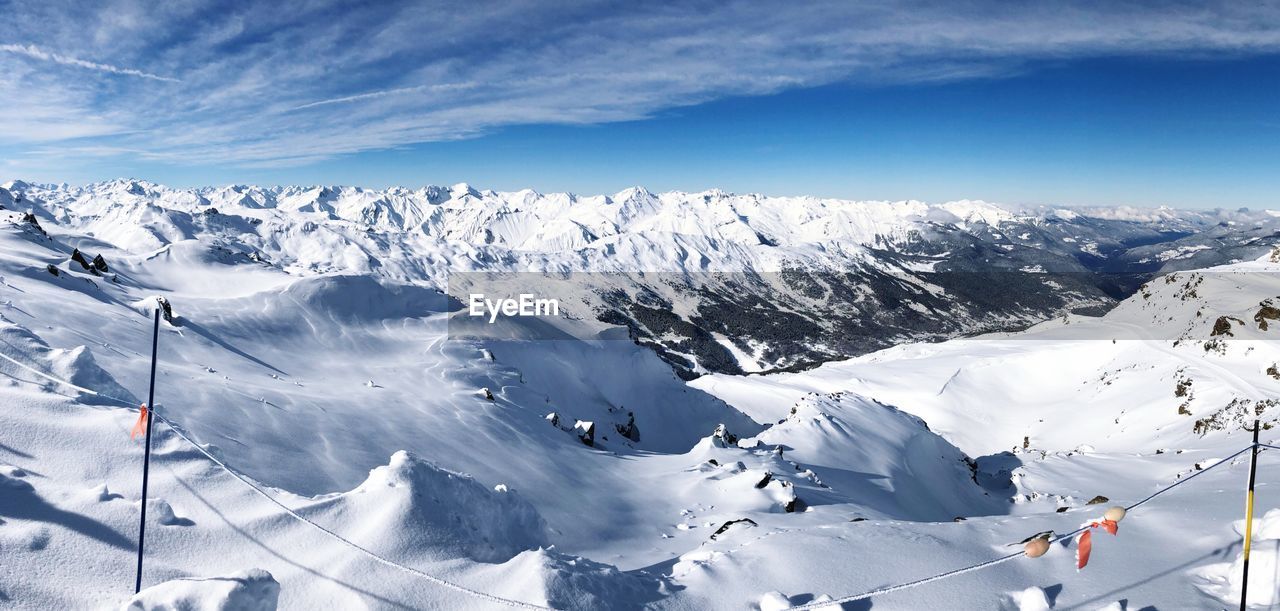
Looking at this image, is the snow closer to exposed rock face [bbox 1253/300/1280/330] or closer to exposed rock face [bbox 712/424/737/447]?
exposed rock face [bbox 712/424/737/447]

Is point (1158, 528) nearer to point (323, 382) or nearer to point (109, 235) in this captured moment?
point (323, 382)

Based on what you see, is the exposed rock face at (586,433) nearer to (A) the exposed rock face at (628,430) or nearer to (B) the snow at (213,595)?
(A) the exposed rock face at (628,430)

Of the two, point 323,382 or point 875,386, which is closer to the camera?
point 323,382

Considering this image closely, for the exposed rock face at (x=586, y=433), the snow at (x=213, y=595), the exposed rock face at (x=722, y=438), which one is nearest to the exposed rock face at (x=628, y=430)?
the exposed rock face at (x=722, y=438)

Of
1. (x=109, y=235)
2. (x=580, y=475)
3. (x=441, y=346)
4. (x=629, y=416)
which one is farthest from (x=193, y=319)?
(x=109, y=235)

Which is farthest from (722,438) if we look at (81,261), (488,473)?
(81,261)

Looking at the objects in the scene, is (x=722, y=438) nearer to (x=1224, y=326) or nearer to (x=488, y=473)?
(x=488, y=473)

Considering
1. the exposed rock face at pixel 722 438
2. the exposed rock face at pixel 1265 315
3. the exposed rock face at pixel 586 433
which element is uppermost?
the exposed rock face at pixel 586 433

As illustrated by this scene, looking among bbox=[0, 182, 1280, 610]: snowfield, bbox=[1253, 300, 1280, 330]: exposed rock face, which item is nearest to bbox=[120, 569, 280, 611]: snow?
bbox=[0, 182, 1280, 610]: snowfield
